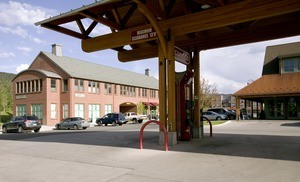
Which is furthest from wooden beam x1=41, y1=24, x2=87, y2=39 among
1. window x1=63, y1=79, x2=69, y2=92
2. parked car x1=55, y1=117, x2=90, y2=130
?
window x1=63, y1=79, x2=69, y2=92

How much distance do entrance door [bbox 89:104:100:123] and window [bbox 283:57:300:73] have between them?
27.3 metres

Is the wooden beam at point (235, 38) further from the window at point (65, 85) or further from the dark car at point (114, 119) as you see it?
the window at point (65, 85)

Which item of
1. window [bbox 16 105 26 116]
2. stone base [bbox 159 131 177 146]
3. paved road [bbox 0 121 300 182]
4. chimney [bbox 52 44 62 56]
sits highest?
chimney [bbox 52 44 62 56]

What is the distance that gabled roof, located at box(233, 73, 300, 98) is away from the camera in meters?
31.2

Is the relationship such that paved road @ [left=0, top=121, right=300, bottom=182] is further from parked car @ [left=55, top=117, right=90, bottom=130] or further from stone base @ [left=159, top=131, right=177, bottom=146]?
parked car @ [left=55, top=117, right=90, bottom=130]

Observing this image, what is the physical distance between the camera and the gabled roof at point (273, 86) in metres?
31.2

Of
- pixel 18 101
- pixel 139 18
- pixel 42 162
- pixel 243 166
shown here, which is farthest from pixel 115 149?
pixel 18 101

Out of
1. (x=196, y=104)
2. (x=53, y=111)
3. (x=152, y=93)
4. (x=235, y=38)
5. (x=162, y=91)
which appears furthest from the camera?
(x=152, y=93)

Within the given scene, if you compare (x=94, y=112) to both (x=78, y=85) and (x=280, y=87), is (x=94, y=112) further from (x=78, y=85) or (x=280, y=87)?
(x=280, y=87)

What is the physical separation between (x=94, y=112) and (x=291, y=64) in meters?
28.2

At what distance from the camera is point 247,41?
13070 mm

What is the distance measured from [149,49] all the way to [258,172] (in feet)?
29.7

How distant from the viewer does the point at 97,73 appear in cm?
4950

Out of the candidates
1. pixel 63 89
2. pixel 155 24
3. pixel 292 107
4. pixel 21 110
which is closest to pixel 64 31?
pixel 155 24
